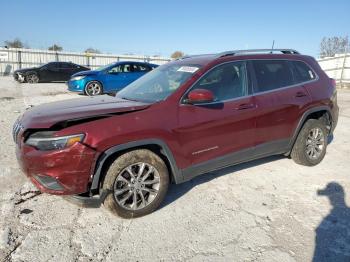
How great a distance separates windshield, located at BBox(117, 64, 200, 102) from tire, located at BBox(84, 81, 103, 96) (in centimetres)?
899

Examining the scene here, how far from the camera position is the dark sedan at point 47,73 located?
715 inches

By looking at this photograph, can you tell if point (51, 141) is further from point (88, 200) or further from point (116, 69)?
point (116, 69)

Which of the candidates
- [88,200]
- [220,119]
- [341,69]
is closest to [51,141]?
[88,200]

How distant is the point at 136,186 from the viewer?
3.35 m

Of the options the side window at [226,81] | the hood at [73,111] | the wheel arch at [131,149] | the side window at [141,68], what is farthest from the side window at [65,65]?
the wheel arch at [131,149]

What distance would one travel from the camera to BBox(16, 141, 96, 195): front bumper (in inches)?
115

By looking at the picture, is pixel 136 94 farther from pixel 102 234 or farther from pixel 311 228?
pixel 311 228

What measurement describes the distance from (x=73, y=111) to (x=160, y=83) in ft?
4.16

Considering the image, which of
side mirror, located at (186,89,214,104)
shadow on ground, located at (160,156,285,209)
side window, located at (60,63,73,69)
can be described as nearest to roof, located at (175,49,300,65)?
side mirror, located at (186,89,214,104)

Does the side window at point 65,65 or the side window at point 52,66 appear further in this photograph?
the side window at point 65,65

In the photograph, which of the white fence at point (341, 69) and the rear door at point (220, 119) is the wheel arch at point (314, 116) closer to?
the rear door at point (220, 119)

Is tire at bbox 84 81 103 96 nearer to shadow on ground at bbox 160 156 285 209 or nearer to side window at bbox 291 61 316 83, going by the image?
shadow on ground at bbox 160 156 285 209

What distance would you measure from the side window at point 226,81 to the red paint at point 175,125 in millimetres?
84

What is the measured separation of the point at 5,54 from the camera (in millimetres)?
24062
